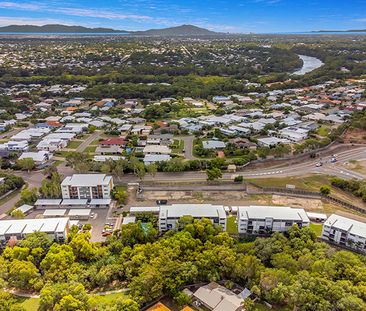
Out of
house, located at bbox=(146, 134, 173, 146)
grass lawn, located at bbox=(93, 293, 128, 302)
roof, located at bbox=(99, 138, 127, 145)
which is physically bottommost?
grass lawn, located at bbox=(93, 293, 128, 302)

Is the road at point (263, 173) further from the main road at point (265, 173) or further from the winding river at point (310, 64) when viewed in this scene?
the winding river at point (310, 64)

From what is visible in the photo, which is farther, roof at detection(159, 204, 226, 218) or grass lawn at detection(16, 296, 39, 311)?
roof at detection(159, 204, 226, 218)

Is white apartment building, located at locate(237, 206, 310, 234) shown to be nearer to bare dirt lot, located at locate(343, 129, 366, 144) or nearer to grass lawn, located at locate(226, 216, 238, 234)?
grass lawn, located at locate(226, 216, 238, 234)

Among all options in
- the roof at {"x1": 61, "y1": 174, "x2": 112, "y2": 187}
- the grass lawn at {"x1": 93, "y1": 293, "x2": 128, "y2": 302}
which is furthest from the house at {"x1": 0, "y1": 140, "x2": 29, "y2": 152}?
the grass lawn at {"x1": 93, "y1": 293, "x2": 128, "y2": 302}

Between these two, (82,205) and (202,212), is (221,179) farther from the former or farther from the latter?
(82,205)

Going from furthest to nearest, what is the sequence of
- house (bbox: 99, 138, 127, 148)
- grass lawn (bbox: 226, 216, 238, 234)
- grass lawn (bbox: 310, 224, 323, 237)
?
1. house (bbox: 99, 138, 127, 148)
2. grass lawn (bbox: 226, 216, 238, 234)
3. grass lawn (bbox: 310, 224, 323, 237)

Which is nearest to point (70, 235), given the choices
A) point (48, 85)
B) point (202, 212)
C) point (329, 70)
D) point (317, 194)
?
point (202, 212)

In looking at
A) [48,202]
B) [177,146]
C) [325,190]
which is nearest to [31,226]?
[48,202]

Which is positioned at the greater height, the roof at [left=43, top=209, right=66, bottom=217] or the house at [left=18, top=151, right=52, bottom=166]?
the house at [left=18, top=151, right=52, bottom=166]

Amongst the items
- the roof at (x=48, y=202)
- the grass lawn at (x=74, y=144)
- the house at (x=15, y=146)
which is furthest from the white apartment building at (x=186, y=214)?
the house at (x=15, y=146)
